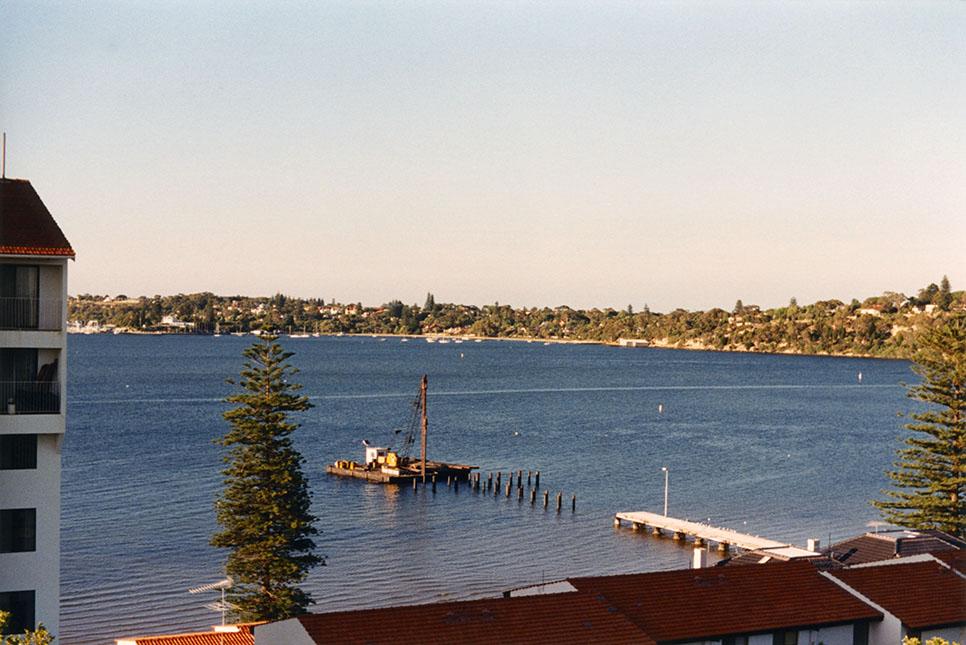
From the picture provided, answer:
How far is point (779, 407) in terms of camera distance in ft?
426

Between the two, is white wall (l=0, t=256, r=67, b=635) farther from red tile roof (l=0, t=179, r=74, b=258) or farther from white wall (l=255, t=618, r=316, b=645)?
white wall (l=255, t=618, r=316, b=645)

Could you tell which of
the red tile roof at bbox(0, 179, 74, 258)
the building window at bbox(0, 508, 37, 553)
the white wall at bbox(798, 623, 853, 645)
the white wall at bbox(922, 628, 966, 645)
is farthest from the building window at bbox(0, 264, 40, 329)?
the white wall at bbox(922, 628, 966, 645)

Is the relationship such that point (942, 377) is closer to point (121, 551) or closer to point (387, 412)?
point (121, 551)

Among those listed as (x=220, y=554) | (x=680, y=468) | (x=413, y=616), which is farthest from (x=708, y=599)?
(x=680, y=468)

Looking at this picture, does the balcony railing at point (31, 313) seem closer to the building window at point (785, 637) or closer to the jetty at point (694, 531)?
the building window at point (785, 637)

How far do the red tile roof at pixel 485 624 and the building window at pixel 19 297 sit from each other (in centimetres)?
839

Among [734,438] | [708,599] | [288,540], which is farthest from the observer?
[734,438]

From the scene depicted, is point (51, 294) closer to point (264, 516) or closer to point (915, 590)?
point (264, 516)

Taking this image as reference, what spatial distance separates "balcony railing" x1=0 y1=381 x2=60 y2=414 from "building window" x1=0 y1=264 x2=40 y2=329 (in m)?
1.22

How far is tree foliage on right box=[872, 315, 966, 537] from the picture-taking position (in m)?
40.5

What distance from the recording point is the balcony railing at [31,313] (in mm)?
23484

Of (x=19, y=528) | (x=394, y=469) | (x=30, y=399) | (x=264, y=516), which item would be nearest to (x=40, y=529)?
(x=19, y=528)

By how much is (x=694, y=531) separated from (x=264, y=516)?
26.0 metres

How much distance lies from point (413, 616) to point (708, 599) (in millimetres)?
6392
